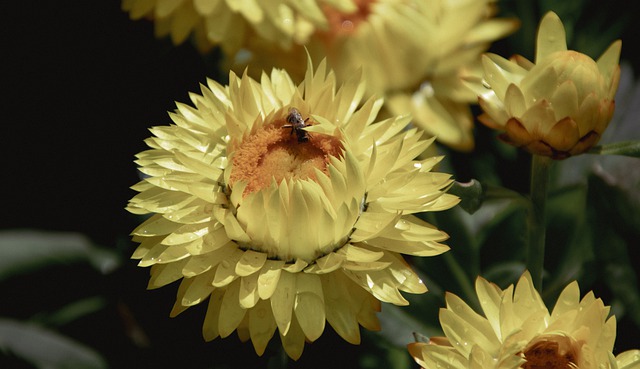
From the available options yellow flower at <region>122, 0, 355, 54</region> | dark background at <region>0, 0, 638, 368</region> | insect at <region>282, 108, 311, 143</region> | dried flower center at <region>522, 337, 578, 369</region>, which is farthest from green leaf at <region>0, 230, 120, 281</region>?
dried flower center at <region>522, 337, 578, 369</region>

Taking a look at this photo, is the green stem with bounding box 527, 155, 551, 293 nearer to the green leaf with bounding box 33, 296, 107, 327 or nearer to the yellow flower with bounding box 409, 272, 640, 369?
the yellow flower with bounding box 409, 272, 640, 369

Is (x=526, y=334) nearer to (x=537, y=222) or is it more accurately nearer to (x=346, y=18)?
(x=537, y=222)

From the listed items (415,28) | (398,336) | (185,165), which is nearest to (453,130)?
(415,28)

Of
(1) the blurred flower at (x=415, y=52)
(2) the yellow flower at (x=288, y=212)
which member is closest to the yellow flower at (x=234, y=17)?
(1) the blurred flower at (x=415, y=52)

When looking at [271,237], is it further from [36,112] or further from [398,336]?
[36,112]

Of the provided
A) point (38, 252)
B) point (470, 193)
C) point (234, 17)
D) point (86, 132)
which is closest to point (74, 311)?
point (38, 252)

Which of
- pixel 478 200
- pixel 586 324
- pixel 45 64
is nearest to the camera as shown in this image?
pixel 586 324
